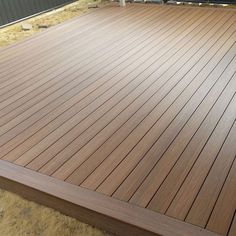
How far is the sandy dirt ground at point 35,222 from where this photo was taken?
1.86 metres

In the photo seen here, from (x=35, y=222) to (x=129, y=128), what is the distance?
0.98 m

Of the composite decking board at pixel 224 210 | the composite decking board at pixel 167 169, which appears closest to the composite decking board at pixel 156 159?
the composite decking board at pixel 167 169

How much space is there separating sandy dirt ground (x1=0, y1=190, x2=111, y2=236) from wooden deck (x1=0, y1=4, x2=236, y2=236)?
2.3 inches

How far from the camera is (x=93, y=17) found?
5383 mm

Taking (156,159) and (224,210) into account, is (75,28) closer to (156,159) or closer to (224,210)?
(156,159)

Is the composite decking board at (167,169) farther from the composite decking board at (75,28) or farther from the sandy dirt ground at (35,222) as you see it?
the composite decking board at (75,28)

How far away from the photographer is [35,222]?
1938 millimetres

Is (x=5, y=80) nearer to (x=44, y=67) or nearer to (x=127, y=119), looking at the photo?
(x=44, y=67)

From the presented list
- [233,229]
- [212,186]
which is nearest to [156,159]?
[212,186]

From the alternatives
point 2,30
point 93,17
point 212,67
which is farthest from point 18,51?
point 212,67

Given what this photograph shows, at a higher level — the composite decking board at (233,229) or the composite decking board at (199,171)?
the composite decking board at (199,171)

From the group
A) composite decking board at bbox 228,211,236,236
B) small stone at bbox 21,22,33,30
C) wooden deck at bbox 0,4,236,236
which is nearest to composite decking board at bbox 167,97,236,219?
wooden deck at bbox 0,4,236,236

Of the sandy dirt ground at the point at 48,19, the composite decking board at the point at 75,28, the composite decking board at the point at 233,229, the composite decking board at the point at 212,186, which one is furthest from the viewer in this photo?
the sandy dirt ground at the point at 48,19

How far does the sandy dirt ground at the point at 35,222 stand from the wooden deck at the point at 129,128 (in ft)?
0.19
